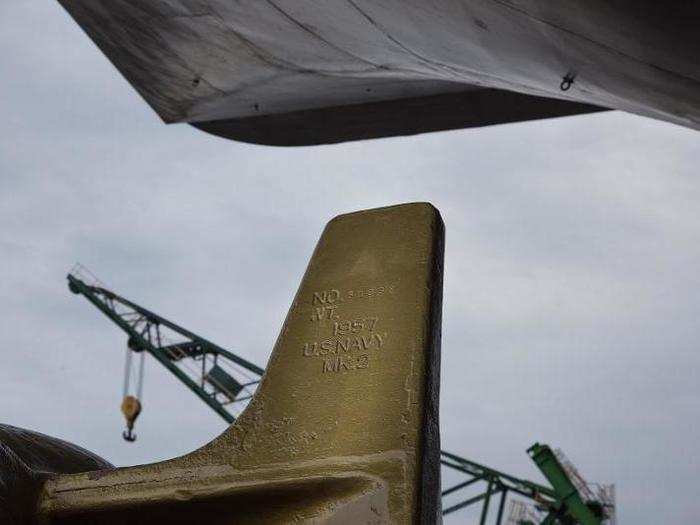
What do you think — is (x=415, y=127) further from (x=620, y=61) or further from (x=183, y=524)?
(x=183, y=524)

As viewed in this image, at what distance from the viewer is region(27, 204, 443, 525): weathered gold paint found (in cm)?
442

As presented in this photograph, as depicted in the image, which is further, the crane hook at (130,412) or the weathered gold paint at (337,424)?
the crane hook at (130,412)

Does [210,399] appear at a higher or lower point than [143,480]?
higher

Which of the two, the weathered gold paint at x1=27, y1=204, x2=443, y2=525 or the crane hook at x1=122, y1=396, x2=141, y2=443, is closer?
the weathered gold paint at x1=27, y1=204, x2=443, y2=525

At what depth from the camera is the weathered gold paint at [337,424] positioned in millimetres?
4422

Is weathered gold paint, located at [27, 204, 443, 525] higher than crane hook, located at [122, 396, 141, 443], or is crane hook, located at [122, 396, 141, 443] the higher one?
crane hook, located at [122, 396, 141, 443]

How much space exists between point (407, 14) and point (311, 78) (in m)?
3.16

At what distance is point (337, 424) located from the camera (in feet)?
15.2

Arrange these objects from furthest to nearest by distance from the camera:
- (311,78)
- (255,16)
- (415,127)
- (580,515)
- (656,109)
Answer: (580,515) < (415,127) < (311,78) < (255,16) < (656,109)

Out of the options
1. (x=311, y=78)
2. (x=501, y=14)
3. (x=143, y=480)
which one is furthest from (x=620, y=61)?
(x=311, y=78)

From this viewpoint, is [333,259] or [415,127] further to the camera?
[415,127]

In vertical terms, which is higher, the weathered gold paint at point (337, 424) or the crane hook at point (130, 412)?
the crane hook at point (130, 412)

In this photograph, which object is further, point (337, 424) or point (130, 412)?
point (130, 412)

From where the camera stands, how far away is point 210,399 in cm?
3019
